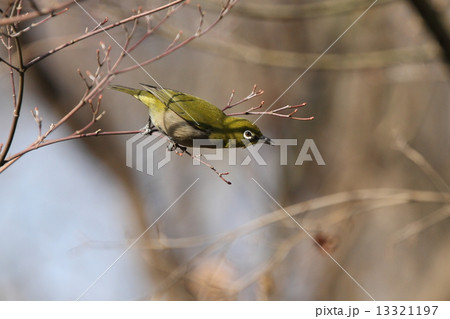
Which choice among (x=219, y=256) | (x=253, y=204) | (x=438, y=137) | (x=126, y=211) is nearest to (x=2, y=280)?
(x=126, y=211)

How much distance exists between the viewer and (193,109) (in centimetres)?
460

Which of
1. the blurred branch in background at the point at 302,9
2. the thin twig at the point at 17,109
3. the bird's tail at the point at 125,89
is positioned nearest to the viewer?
the thin twig at the point at 17,109

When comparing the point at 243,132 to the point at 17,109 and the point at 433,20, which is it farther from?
the point at 17,109

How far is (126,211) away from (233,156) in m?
6.78

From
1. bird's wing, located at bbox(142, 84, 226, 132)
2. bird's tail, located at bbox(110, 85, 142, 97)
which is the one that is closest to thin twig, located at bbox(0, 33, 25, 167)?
bird's tail, located at bbox(110, 85, 142, 97)

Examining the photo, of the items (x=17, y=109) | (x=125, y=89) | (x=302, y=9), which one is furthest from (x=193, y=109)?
(x=302, y=9)

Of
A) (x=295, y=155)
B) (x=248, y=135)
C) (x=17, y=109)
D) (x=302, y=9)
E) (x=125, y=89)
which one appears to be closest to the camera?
(x=17, y=109)

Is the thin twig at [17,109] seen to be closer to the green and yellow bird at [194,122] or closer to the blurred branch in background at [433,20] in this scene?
the green and yellow bird at [194,122]

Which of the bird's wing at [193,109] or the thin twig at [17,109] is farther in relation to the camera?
the bird's wing at [193,109]

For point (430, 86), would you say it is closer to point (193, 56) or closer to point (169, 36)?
point (193, 56)

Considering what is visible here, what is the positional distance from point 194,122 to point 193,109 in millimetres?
120

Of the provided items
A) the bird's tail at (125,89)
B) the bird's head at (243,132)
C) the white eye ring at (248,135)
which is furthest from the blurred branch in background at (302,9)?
the white eye ring at (248,135)

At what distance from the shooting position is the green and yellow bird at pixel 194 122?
14.9 ft

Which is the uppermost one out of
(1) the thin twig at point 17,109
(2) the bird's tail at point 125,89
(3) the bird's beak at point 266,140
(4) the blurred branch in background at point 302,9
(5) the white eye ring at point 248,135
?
(4) the blurred branch in background at point 302,9
